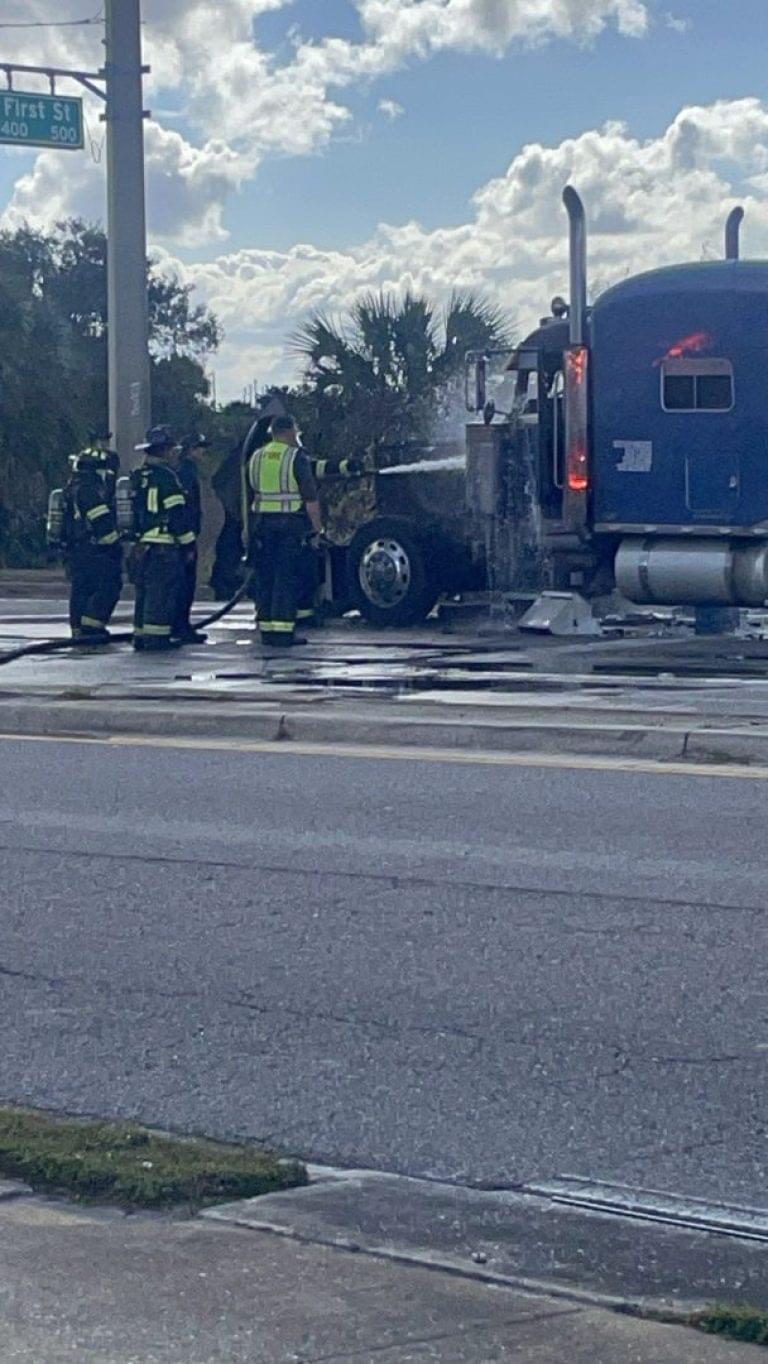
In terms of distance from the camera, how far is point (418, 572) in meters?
18.1

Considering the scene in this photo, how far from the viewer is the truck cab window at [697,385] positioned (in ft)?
53.5

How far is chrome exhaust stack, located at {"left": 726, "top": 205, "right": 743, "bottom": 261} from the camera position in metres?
17.0

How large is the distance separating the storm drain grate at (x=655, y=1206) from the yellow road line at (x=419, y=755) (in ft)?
17.5

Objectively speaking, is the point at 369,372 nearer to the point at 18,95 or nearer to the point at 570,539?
the point at 18,95

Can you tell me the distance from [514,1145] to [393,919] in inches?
93.7

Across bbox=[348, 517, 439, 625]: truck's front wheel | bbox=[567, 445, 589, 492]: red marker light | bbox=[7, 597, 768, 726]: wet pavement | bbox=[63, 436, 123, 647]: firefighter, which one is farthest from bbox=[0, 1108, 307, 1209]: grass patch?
bbox=[348, 517, 439, 625]: truck's front wheel

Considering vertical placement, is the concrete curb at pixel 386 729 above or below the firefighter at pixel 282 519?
below

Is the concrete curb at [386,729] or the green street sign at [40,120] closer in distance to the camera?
the concrete curb at [386,729]

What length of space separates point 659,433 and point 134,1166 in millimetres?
12480

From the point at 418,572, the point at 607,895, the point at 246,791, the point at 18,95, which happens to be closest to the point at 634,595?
the point at 418,572

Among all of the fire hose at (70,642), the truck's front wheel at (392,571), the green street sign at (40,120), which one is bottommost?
the fire hose at (70,642)

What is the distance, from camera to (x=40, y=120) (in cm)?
2400

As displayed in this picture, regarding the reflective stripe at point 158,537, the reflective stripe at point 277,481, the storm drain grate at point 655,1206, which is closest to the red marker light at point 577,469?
the reflective stripe at point 277,481

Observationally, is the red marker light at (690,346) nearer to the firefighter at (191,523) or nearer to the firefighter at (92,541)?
the firefighter at (191,523)
